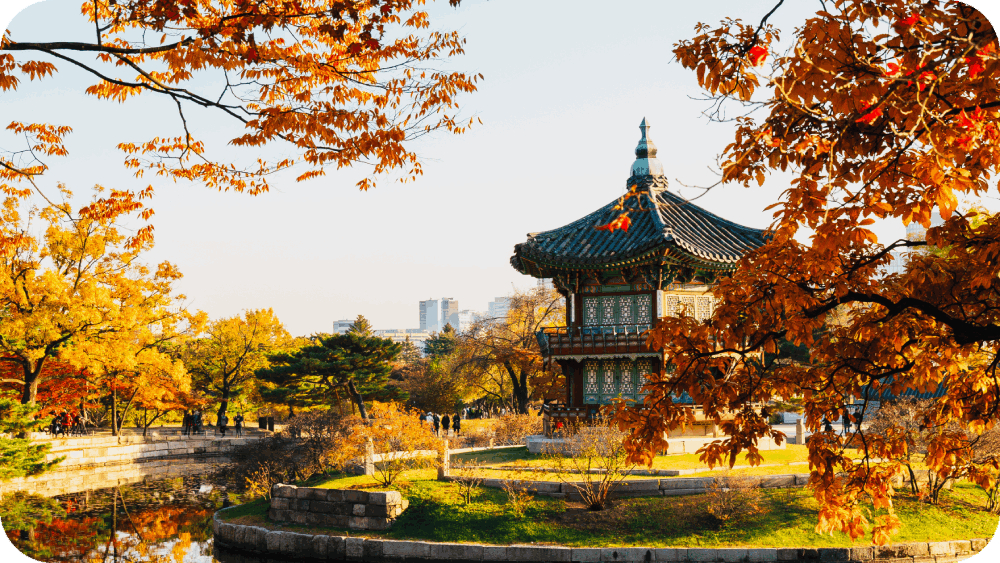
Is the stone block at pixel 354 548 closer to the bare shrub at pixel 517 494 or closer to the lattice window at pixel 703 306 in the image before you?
the bare shrub at pixel 517 494

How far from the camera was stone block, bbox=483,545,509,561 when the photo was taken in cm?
1306

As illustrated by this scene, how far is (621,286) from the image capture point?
21016 millimetres

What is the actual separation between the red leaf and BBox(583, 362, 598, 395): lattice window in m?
15.9

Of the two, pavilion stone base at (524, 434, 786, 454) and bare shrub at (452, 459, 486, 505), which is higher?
pavilion stone base at (524, 434, 786, 454)

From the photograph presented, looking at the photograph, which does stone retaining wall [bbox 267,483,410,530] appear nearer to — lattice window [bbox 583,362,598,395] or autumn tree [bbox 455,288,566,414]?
lattice window [bbox 583,362,598,395]

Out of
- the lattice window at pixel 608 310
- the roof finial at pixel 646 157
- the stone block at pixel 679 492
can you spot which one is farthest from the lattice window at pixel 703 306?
the stone block at pixel 679 492

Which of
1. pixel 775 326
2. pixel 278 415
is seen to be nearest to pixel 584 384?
pixel 775 326

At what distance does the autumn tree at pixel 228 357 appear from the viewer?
→ 37.9 metres

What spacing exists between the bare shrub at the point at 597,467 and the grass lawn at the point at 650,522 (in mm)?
363

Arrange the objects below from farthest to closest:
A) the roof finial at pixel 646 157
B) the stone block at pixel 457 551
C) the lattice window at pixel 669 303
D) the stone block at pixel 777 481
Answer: the roof finial at pixel 646 157
the lattice window at pixel 669 303
the stone block at pixel 777 481
the stone block at pixel 457 551

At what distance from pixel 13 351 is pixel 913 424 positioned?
27.0 metres

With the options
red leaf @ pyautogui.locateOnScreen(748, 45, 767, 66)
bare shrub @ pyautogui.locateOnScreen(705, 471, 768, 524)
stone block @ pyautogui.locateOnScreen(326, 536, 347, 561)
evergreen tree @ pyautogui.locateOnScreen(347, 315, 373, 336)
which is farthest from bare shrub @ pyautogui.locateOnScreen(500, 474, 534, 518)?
evergreen tree @ pyautogui.locateOnScreen(347, 315, 373, 336)

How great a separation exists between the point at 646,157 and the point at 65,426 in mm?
27931

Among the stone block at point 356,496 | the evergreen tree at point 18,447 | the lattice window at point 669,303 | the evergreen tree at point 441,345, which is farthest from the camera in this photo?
the evergreen tree at point 441,345
